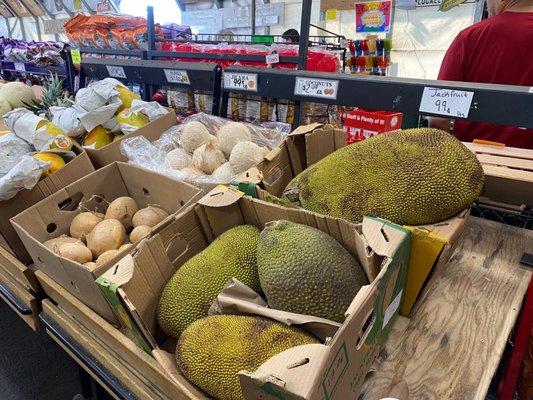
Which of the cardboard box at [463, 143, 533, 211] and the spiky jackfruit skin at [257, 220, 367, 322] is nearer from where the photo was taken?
the spiky jackfruit skin at [257, 220, 367, 322]

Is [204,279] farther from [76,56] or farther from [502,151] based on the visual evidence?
[76,56]

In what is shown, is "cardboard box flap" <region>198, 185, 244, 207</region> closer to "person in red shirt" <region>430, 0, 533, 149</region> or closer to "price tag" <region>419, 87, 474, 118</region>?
"price tag" <region>419, 87, 474, 118</region>

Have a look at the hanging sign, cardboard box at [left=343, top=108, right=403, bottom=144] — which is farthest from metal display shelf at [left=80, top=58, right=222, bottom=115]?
→ the hanging sign

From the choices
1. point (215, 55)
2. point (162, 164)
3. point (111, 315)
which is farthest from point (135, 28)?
point (111, 315)

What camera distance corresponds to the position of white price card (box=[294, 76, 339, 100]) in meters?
1.12

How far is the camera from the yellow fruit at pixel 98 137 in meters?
1.64

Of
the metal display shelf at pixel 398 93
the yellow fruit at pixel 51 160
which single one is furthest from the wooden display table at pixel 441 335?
the yellow fruit at pixel 51 160

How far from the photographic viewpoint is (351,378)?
0.61 meters

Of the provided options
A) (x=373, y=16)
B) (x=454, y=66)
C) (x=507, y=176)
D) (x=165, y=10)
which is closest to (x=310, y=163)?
(x=507, y=176)

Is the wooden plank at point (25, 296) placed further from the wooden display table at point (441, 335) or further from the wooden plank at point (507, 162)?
the wooden plank at point (507, 162)

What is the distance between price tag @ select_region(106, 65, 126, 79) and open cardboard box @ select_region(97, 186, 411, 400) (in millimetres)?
1254

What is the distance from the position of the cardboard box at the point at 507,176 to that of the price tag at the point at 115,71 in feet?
5.27

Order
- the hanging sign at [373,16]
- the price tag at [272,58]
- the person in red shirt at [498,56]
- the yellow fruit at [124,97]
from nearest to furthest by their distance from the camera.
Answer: the person in red shirt at [498,56] < the price tag at [272,58] < the yellow fruit at [124,97] < the hanging sign at [373,16]

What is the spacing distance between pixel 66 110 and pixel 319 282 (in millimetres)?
1482
